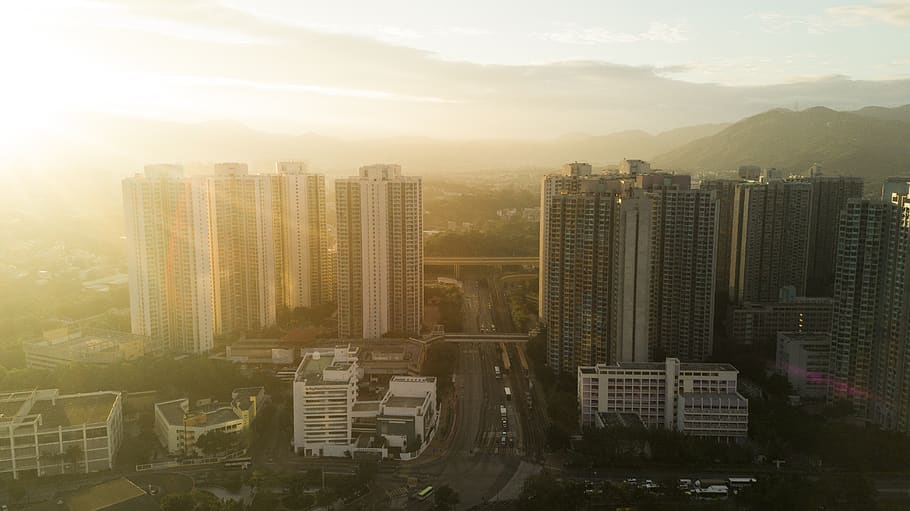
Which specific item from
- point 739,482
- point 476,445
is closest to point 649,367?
point 739,482

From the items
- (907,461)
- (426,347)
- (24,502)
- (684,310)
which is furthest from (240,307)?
(907,461)

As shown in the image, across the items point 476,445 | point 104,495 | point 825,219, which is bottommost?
point 476,445

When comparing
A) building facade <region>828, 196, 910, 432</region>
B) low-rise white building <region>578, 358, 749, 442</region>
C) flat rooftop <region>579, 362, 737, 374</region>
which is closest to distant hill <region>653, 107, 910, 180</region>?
building facade <region>828, 196, 910, 432</region>

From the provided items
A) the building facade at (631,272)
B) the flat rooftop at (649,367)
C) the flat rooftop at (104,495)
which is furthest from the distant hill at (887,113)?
the flat rooftop at (104,495)

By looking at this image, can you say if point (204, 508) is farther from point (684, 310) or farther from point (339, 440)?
point (684, 310)

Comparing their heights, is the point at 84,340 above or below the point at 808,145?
below

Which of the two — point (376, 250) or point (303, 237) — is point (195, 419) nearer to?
point (376, 250)
